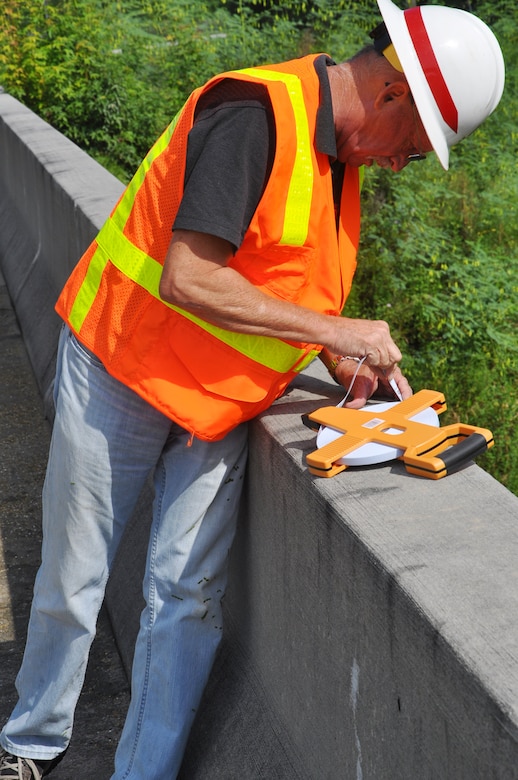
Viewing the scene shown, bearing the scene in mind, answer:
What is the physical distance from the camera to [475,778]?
1.60m

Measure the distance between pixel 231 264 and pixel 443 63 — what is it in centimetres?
66

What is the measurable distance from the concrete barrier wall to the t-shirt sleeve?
0.60 meters

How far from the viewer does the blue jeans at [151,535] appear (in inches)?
103

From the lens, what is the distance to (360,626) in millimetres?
1991

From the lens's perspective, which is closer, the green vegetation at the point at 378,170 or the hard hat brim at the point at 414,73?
the hard hat brim at the point at 414,73

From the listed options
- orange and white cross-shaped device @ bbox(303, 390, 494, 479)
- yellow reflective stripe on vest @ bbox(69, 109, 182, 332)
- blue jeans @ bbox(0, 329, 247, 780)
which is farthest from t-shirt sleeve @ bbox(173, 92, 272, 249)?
blue jeans @ bbox(0, 329, 247, 780)

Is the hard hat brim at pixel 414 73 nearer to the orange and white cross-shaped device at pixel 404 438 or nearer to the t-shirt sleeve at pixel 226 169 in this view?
the t-shirt sleeve at pixel 226 169

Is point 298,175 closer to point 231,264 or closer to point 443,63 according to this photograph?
point 231,264

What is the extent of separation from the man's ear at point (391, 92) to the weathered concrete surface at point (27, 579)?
7.07ft

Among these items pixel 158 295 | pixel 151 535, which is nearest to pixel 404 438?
pixel 158 295

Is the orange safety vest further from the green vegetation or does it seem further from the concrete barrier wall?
the green vegetation

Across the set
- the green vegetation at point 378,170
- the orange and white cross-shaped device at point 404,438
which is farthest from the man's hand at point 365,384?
the green vegetation at point 378,170

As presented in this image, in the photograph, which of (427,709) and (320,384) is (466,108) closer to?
(320,384)

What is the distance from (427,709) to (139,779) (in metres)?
1.30
